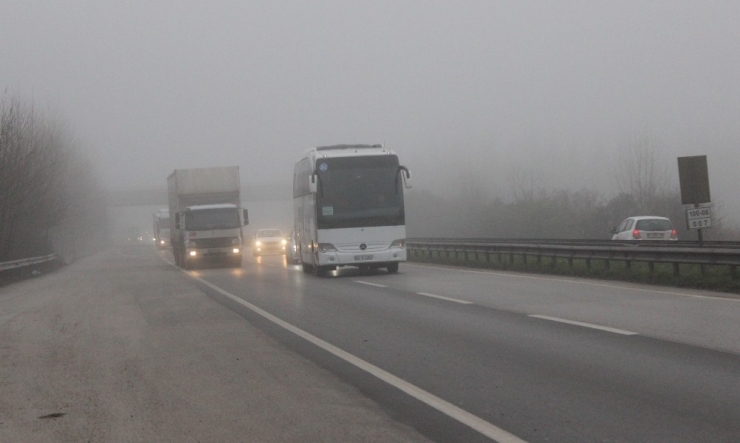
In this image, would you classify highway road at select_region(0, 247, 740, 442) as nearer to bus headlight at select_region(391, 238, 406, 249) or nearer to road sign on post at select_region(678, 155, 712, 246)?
road sign on post at select_region(678, 155, 712, 246)

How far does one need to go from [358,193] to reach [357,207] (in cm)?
41

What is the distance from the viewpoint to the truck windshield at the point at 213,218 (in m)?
35.0

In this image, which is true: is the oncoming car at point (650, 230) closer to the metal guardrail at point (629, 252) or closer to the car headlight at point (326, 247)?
the metal guardrail at point (629, 252)

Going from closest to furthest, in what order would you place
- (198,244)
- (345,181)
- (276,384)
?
1. (276,384)
2. (345,181)
3. (198,244)

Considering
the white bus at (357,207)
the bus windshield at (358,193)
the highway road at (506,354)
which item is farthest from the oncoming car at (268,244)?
the highway road at (506,354)

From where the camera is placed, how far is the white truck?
34750 mm

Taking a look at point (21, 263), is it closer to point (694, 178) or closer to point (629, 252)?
point (629, 252)

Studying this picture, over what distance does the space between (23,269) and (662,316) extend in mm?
31554

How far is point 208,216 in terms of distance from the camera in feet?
115

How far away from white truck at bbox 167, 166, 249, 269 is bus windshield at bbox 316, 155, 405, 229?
11488mm

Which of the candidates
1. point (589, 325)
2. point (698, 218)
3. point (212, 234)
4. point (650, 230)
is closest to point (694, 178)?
point (698, 218)

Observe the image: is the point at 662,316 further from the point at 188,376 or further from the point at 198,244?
the point at 198,244

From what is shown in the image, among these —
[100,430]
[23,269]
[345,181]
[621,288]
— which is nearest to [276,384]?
[100,430]

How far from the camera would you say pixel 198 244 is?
114 feet
